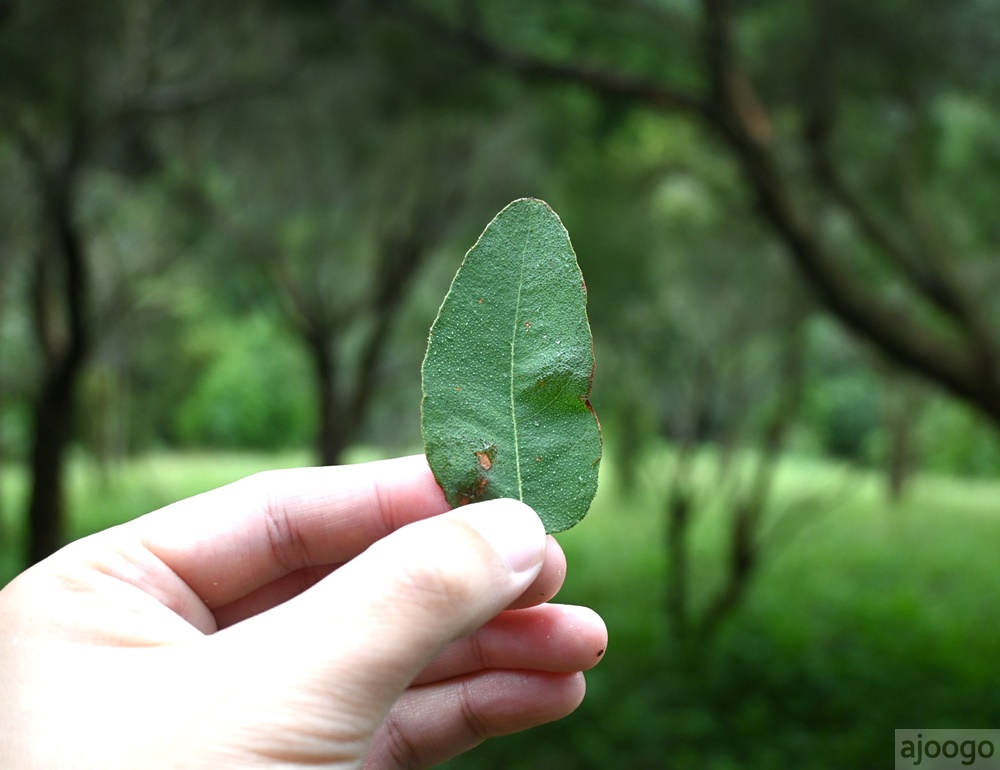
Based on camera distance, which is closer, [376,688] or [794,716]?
[376,688]

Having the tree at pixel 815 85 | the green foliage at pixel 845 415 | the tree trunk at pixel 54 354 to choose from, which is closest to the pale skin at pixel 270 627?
the tree at pixel 815 85

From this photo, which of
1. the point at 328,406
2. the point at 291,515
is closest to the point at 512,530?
the point at 291,515

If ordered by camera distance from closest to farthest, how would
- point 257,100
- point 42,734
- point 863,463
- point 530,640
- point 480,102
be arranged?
point 42,734
point 530,640
point 480,102
point 257,100
point 863,463

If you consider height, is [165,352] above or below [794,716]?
above

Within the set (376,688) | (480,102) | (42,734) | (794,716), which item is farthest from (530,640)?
(480,102)

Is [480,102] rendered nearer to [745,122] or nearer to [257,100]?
[257,100]

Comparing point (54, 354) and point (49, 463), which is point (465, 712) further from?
point (54, 354)

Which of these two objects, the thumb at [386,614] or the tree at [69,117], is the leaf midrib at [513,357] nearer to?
the thumb at [386,614]
